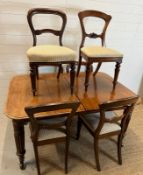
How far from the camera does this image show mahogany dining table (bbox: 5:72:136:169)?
155 cm

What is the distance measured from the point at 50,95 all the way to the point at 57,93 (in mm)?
81

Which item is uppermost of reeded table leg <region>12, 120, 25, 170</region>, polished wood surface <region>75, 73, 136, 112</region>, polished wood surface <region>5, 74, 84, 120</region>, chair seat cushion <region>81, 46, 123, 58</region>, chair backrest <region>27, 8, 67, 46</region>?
chair backrest <region>27, 8, 67, 46</region>

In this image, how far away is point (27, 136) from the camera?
2.15 meters

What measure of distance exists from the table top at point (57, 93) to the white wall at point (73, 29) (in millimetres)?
408

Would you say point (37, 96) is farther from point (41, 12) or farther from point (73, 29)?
point (73, 29)

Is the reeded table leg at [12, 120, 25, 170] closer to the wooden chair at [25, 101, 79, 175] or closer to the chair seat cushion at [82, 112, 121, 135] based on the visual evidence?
the wooden chair at [25, 101, 79, 175]

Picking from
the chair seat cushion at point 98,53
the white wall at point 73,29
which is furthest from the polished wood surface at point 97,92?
the white wall at point 73,29

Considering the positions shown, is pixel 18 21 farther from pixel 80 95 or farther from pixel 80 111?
pixel 80 111

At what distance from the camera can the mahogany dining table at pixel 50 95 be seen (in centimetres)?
155

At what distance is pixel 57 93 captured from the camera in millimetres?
1874

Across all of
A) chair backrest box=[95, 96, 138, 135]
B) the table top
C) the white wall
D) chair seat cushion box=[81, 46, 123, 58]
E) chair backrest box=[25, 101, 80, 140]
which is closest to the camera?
chair backrest box=[25, 101, 80, 140]

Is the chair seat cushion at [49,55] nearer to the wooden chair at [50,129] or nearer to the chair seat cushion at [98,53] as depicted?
the chair seat cushion at [98,53]

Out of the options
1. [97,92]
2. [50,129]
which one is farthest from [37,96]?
[97,92]

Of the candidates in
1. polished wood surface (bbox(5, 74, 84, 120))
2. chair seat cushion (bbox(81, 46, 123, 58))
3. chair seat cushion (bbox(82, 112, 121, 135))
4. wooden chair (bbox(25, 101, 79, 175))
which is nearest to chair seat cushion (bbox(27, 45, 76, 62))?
chair seat cushion (bbox(81, 46, 123, 58))
